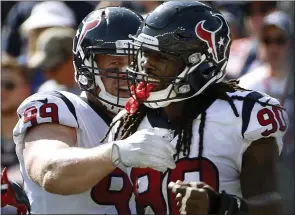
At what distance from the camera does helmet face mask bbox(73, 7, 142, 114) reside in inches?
173

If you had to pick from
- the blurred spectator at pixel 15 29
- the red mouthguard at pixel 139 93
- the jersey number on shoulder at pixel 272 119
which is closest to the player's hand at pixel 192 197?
the jersey number on shoulder at pixel 272 119

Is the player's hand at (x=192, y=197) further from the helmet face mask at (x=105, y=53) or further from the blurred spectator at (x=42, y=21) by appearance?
the blurred spectator at (x=42, y=21)

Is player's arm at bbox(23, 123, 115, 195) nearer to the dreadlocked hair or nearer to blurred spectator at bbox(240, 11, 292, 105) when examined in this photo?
the dreadlocked hair

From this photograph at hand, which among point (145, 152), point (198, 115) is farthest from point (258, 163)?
point (145, 152)

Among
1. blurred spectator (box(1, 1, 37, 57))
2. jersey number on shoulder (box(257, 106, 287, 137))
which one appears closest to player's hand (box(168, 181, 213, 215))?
jersey number on shoulder (box(257, 106, 287, 137))

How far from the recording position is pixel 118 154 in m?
3.57

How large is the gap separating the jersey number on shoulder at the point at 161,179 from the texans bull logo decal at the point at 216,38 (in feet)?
1.43

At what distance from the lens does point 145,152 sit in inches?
139

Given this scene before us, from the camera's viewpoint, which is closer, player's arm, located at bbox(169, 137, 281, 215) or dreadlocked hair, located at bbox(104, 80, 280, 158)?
player's arm, located at bbox(169, 137, 281, 215)

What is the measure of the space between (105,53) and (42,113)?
477mm

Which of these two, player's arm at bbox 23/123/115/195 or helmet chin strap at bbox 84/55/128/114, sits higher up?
helmet chin strap at bbox 84/55/128/114

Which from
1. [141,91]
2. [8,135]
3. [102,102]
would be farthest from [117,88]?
[8,135]

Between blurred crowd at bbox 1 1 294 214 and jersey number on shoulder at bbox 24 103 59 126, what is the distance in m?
1.34

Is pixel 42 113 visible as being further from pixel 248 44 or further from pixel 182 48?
pixel 248 44
